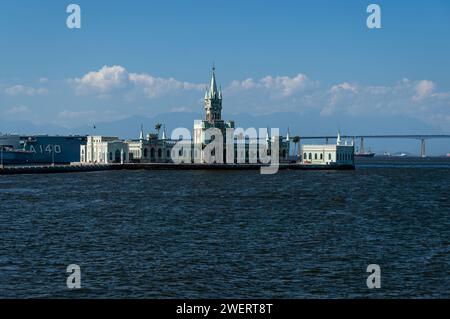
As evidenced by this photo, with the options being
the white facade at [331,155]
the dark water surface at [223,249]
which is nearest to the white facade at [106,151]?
the white facade at [331,155]

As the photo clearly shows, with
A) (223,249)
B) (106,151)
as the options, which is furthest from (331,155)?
(223,249)

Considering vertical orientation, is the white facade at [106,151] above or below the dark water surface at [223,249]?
above

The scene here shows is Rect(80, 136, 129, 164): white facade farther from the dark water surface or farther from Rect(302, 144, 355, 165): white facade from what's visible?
the dark water surface

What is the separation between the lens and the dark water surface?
2800 cm

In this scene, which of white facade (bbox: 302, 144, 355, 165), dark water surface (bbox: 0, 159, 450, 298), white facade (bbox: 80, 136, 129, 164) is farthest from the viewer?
white facade (bbox: 302, 144, 355, 165)

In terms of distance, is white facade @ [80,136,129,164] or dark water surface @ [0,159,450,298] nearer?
dark water surface @ [0,159,450,298]

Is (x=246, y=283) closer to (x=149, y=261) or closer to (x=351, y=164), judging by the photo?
(x=149, y=261)

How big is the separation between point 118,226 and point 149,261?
15.5 meters

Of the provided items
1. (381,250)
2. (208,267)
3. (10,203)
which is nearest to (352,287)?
(208,267)

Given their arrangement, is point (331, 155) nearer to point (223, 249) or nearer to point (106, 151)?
point (106, 151)

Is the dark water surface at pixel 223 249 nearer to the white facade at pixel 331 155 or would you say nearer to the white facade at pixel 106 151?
the white facade at pixel 106 151

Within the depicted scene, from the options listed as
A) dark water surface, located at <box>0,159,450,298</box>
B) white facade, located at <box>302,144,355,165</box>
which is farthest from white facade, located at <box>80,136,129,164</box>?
dark water surface, located at <box>0,159,450,298</box>

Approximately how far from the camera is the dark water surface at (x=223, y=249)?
91.9ft

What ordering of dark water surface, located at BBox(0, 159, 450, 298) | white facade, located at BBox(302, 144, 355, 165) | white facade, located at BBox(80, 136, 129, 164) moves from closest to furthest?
dark water surface, located at BBox(0, 159, 450, 298), white facade, located at BBox(80, 136, 129, 164), white facade, located at BBox(302, 144, 355, 165)
